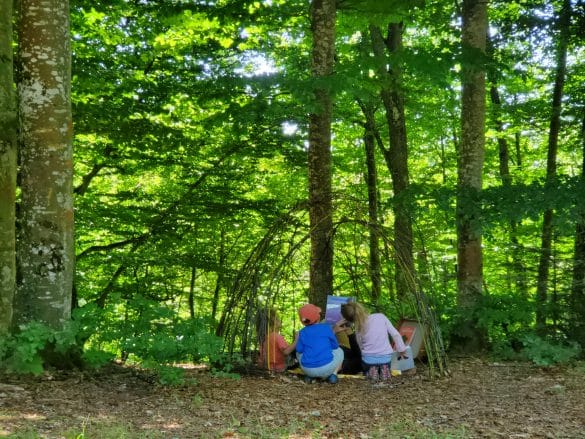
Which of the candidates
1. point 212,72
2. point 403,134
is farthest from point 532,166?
point 212,72

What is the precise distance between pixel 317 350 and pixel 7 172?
12.3 ft

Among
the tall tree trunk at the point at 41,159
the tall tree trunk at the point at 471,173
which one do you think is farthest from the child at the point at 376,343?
the tall tree trunk at the point at 41,159

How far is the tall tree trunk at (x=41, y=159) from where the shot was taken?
184 inches

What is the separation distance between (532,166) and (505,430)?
13.9 metres

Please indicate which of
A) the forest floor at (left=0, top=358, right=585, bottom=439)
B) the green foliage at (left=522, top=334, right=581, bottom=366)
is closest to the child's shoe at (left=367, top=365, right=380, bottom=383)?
the forest floor at (left=0, top=358, right=585, bottom=439)

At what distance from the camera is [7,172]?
4699mm

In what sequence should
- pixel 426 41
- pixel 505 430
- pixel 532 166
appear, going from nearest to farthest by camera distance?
pixel 505 430
pixel 426 41
pixel 532 166

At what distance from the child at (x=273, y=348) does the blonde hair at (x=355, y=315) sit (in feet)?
2.38

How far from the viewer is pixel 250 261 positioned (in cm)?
694

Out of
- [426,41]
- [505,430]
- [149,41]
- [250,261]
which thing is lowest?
[505,430]

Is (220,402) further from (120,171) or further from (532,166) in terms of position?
(532,166)

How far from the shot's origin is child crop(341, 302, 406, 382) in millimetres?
6219

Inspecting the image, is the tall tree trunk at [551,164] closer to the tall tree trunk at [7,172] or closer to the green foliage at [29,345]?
the green foliage at [29,345]

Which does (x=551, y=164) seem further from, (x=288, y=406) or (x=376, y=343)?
(x=288, y=406)
